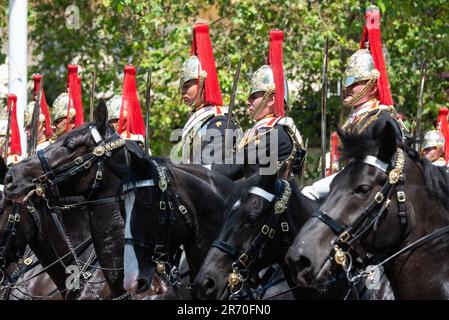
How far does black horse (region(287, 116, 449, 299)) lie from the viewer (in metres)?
6.17

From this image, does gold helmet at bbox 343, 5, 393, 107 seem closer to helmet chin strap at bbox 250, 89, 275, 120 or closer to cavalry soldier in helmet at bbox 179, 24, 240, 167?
helmet chin strap at bbox 250, 89, 275, 120

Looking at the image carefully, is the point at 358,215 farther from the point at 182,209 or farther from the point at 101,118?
the point at 101,118

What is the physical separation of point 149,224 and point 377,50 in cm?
211

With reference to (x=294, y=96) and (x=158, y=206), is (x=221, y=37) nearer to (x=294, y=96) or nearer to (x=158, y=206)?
(x=294, y=96)

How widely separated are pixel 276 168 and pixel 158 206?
78cm

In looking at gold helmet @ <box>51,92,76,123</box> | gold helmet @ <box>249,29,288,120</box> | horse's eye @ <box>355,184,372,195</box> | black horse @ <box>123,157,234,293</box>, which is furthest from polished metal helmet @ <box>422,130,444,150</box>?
horse's eye @ <box>355,184,372,195</box>

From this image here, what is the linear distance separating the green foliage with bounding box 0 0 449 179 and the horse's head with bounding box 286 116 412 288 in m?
10.9

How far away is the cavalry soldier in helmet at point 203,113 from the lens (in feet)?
28.6

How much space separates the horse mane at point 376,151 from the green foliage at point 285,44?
35.5 ft

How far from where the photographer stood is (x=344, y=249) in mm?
6184
